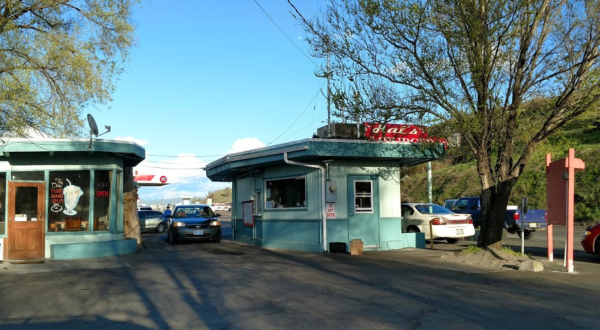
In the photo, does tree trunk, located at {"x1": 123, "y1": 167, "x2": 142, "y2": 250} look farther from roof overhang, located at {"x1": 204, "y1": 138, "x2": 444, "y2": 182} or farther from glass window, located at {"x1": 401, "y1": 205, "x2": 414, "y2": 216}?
glass window, located at {"x1": 401, "y1": 205, "x2": 414, "y2": 216}

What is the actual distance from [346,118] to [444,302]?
6303 millimetres

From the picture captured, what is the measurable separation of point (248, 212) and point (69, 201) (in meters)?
6.57

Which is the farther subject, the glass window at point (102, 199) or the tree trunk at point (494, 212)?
the glass window at point (102, 199)

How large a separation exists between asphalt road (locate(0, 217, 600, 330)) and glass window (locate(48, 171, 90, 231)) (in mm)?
3019

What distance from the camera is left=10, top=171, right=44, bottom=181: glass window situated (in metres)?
15.0

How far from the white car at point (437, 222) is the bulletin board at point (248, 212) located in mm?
5737

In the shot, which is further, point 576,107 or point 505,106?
point 505,106

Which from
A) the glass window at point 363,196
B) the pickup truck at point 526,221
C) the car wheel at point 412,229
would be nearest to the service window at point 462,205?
the pickup truck at point 526,221

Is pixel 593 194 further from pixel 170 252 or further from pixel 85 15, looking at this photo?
pixel 85 15

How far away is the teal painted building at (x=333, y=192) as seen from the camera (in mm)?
15367

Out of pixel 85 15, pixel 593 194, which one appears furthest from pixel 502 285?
pixel 593 194

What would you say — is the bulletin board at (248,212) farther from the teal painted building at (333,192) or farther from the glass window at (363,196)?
the glass window at (363,196)

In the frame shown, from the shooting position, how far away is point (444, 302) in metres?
8.26

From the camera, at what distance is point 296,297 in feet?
28.6
